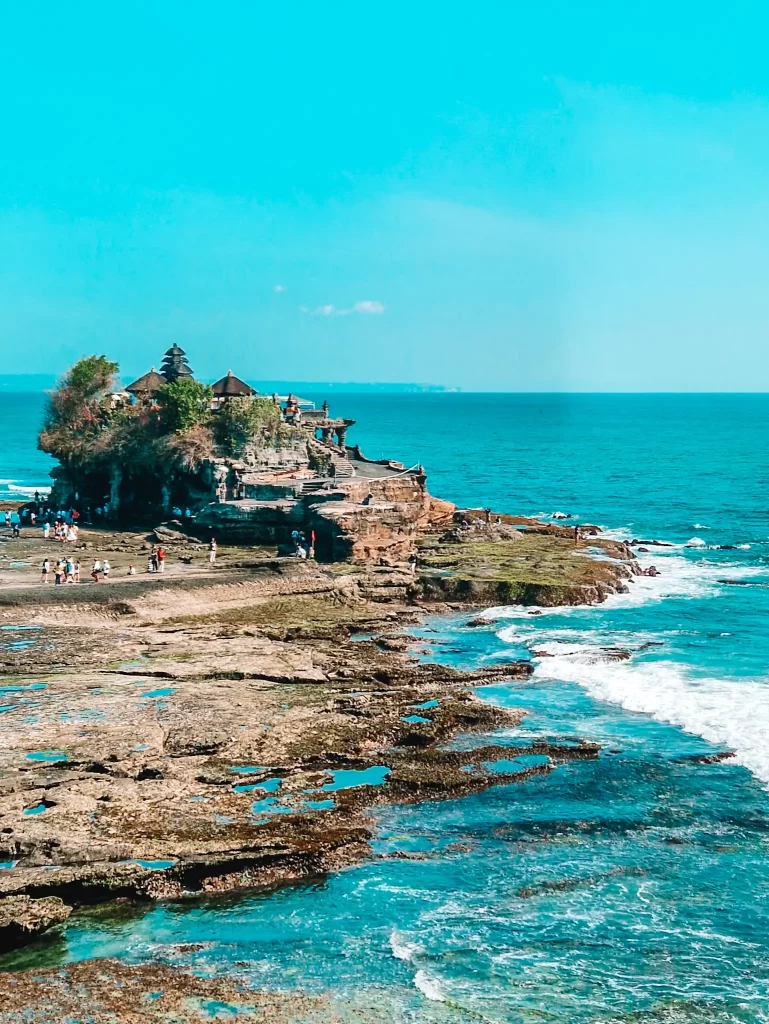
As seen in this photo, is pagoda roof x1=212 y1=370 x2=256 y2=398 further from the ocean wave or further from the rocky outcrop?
the rocky outcrop

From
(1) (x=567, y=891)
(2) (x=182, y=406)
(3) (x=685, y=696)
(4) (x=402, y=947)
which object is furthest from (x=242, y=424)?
(4) (x=402, y=947)

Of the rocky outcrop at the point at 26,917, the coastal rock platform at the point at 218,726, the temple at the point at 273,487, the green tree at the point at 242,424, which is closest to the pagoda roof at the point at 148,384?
the temple at the point at 273,487

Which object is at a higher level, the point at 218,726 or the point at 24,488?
the point at 24,488

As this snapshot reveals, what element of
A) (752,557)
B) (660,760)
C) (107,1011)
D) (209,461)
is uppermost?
(209,461)

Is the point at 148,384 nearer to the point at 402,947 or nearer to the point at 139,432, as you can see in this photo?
the point at 139,432

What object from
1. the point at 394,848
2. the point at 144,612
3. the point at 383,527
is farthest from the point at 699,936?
the point at 383,527

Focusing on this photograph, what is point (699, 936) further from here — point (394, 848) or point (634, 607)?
point (634, 607)
